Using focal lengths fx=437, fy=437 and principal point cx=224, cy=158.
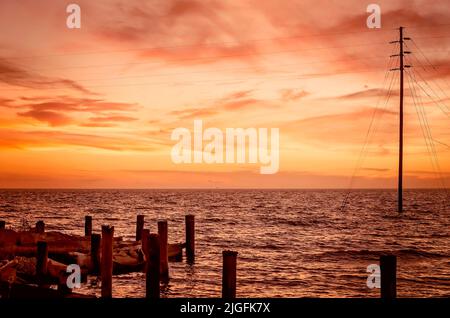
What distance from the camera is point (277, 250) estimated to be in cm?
2575

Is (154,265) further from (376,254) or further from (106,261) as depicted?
(376,254)

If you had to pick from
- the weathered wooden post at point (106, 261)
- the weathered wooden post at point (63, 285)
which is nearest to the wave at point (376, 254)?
the weathered wooden post at point (106, 261)

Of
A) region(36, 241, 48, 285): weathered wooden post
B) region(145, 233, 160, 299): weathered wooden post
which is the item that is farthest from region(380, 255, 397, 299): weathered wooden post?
region(36, 241, 48, 285): weathered wooden post

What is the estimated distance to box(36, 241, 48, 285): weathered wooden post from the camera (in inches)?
492

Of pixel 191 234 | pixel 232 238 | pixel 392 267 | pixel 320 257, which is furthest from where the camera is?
pixel 232 238

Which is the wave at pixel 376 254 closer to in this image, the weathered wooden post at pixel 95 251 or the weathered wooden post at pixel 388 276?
the weathered wooden post at pixel 95 251

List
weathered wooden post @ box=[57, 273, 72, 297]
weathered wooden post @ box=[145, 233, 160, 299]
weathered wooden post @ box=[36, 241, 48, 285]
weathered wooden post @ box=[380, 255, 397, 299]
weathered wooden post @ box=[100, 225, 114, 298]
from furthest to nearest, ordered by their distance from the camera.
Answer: weathered wooden post @ box=[36, 241, 48, 285], weathered wooden post @ box=[100, 225, 114, 298], weathered wooden post @ box=[145, 233, 160, 299], weathered wooden post @ box=[57, 273, 72, 297], weathered wooden post @ box=[380, 255, 397, 299]

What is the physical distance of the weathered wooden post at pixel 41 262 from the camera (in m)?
12.5

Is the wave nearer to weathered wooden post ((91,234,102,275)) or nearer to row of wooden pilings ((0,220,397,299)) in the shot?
row of wooden pilings ((0,220,397,299))

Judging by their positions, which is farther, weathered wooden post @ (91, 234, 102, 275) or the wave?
the wave

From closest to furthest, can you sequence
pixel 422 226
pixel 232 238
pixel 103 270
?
pixel 103 270 < pixel 232 238 < pixel 422 226
